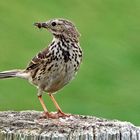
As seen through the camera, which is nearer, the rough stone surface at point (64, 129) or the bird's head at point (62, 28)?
the rough stone surface at point (64, 129)

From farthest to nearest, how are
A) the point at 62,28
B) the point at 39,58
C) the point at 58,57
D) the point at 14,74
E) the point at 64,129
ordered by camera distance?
the point at 14,74 < the point at 39,58 < the point at 58,57 < the point at 62,28 < the point at 64,129

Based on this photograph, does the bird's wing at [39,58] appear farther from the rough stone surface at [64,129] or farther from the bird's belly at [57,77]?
the rough stone surface at [64,129]

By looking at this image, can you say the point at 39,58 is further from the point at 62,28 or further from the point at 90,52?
the point at 90,52

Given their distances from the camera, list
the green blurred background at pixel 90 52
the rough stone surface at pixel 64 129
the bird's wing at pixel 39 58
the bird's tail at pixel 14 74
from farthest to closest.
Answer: the green blurred background at pixel 90 52, the bird's tail at pixel 14 74, the bird's wing at pixel 39 58, the rough stone surface at pixel 64 129

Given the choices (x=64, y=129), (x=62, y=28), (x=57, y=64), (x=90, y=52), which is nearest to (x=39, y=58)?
(x=57, y=64)

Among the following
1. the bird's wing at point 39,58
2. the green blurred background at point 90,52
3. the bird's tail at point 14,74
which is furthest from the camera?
the green blurred background at point 90,52

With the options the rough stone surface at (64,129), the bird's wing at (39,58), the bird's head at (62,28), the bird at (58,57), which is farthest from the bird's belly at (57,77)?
the rough stone surface at (64,129)
